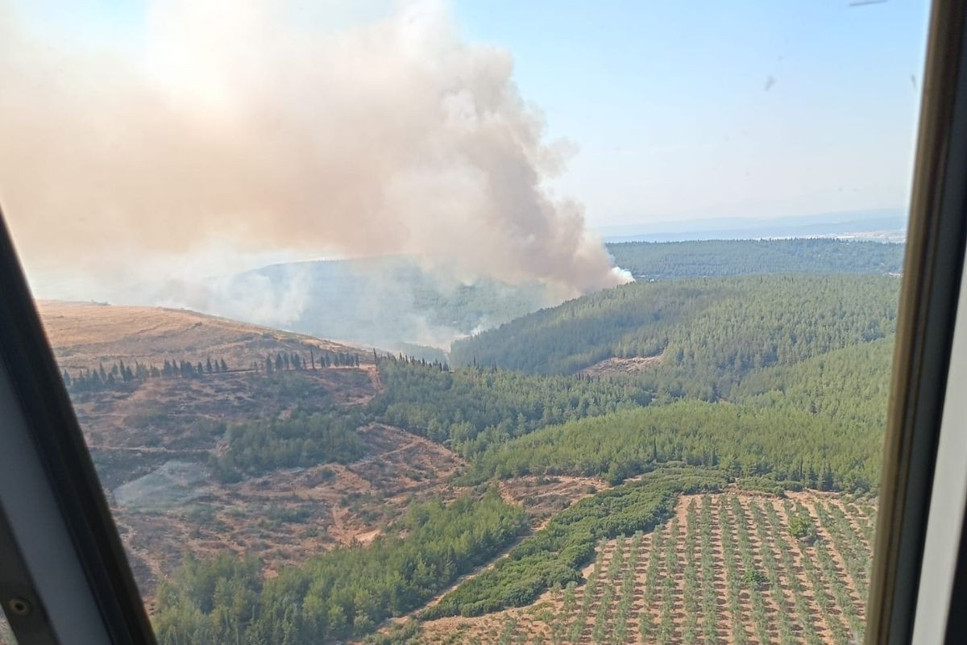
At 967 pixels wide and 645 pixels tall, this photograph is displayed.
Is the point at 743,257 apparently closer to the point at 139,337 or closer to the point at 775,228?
the point at 775,228

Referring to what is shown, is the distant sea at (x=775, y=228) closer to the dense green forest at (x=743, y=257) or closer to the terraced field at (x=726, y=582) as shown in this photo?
the dense green forest at (x=743, y=257)

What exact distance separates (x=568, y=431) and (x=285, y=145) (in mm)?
641

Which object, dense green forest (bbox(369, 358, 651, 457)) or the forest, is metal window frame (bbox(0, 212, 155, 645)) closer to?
the forest

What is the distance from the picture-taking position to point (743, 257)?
1.07m

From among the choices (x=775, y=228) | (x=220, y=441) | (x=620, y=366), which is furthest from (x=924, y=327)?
(x=220, y=441)

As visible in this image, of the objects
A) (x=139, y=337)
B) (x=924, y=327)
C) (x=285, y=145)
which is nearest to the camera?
(x=924, y=327)

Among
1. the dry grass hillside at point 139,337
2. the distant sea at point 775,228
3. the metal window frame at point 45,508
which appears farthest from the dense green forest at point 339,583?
the distant sea at point 775,228

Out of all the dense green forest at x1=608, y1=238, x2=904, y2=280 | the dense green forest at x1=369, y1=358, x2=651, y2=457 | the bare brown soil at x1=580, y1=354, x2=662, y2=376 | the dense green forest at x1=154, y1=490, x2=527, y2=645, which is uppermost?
the dense green forest at x1=608, y1=238, x2=904, y2=280

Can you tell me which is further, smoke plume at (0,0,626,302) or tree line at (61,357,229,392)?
tree line at (61,357,229,392)

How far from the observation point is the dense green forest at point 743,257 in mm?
979

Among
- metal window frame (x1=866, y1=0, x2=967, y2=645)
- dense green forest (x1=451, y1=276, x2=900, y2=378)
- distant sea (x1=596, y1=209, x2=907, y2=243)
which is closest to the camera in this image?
metal window frame (x1=866, y1=0, x2=967, y2=645)

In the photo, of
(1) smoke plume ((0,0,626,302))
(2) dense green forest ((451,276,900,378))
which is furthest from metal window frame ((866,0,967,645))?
(1) smoke plume ((0,0,626,302))

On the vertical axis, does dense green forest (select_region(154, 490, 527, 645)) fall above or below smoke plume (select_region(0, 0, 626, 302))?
below

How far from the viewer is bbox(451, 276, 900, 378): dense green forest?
1.02 metres
